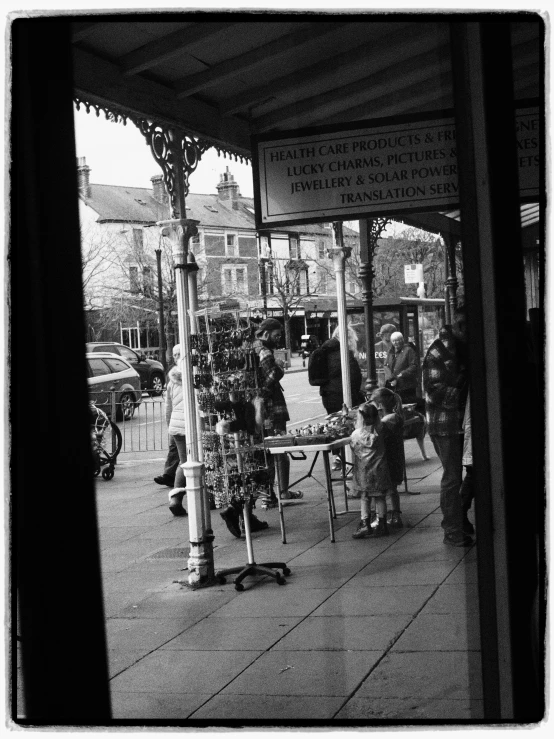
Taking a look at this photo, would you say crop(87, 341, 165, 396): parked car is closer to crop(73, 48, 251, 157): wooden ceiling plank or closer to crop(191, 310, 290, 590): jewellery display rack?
crop(191, 310, 290, 590): jewellery display rack

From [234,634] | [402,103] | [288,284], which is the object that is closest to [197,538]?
[234,634]

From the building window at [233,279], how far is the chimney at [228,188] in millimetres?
3575

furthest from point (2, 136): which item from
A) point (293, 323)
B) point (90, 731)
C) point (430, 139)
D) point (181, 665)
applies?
point (293, 323)

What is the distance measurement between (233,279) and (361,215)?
20.9ft

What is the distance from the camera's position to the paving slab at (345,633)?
445 cm

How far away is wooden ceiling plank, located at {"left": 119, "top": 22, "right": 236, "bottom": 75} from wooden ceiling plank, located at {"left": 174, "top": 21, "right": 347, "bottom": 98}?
27cm

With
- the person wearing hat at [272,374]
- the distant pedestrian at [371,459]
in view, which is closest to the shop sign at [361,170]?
the distant pedestrian at [371,459]

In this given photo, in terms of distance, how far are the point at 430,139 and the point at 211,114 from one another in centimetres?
212

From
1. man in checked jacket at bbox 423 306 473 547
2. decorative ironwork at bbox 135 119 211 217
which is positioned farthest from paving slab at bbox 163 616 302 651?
decorative ironwork at bbox 135 119 211 217

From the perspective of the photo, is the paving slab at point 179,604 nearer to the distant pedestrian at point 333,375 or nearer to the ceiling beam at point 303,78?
the ceiling beam at point 303,78

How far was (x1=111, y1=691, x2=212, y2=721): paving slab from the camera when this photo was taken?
3.74 meters

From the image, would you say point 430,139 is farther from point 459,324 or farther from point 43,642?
point 43,642

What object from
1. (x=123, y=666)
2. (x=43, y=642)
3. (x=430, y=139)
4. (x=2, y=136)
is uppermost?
(x=430, y=139)

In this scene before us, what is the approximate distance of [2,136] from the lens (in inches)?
77.9
